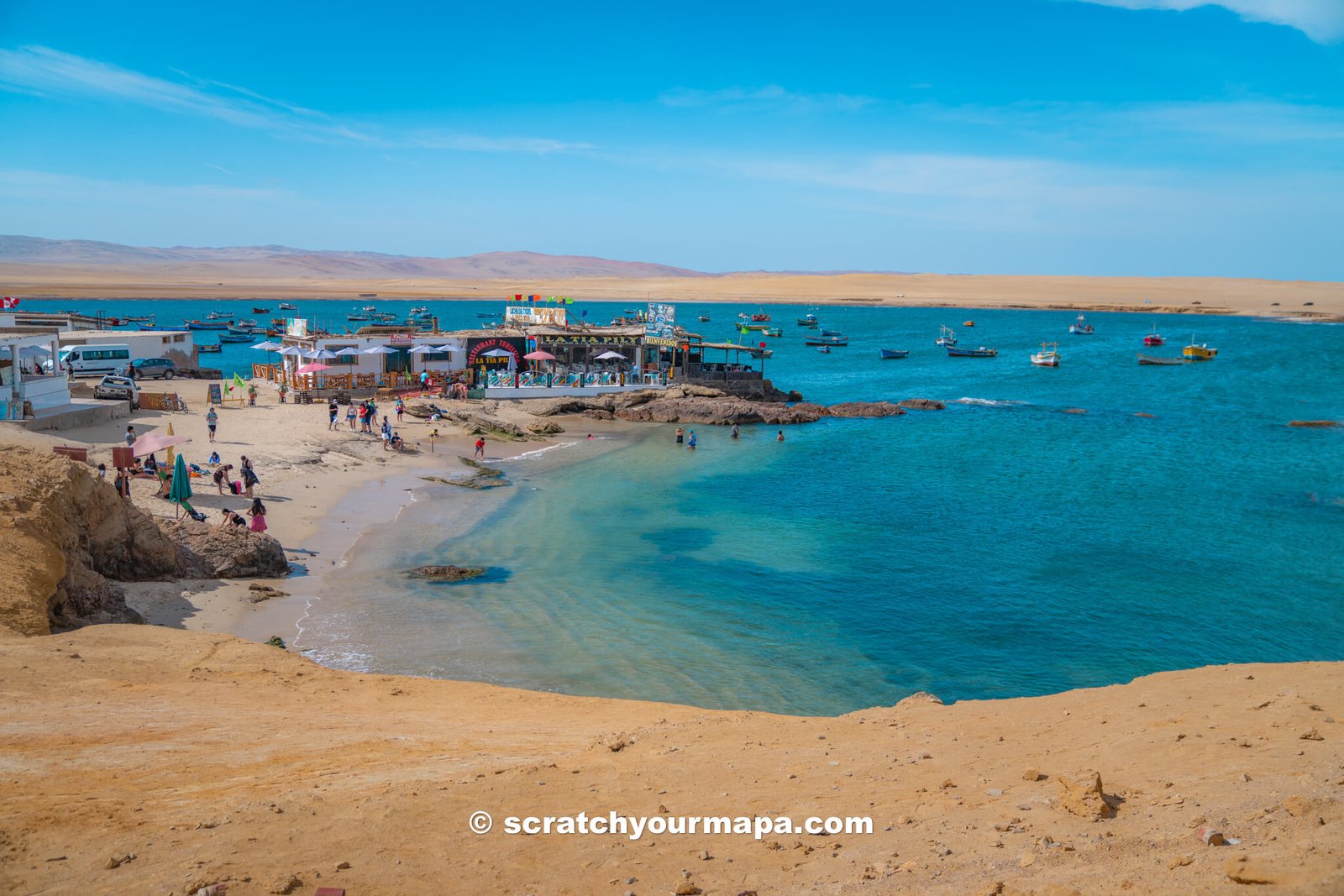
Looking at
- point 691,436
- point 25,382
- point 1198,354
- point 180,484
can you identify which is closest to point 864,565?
point 180,484

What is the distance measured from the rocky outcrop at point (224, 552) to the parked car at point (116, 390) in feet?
64.0

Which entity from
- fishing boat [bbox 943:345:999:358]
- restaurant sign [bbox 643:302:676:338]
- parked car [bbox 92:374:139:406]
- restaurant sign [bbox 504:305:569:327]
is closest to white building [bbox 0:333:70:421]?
parked car [bbox 92:374:139:406]

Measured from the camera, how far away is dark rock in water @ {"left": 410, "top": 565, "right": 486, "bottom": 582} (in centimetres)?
2275

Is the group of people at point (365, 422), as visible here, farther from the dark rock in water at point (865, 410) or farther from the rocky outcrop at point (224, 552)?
the dark rock in water at point (865, 410)

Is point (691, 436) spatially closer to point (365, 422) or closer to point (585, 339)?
point (585, 339)

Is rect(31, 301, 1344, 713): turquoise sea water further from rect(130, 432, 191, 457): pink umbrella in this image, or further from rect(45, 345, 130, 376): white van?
rect(45, 345, 130, 376): white van

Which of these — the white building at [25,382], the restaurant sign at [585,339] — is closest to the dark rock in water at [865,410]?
the restaurant sign at [585,339]

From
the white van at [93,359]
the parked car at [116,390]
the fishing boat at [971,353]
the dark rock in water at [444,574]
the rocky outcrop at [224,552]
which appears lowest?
the dark rock in water at [444,574]

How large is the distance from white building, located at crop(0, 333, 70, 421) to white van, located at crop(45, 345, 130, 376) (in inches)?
462

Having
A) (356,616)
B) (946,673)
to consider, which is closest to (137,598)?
(356,616)

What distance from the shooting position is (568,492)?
33469 mm

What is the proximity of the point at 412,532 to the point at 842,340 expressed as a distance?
93058 mm

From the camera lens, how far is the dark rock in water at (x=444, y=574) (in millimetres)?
22750

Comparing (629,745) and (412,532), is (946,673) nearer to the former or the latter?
(629,745)
